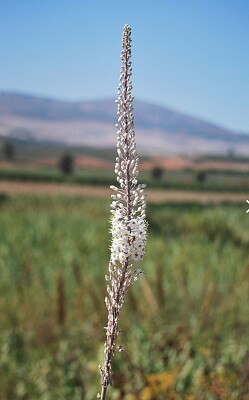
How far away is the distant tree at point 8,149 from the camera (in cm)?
12503

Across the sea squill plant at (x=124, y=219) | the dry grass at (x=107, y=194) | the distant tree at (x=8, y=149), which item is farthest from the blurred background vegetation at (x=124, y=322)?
the distant tree at (x=8, y=149)

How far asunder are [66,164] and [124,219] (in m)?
114

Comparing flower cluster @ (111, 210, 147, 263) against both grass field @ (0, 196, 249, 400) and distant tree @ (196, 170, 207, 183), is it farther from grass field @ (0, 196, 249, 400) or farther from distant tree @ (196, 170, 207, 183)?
distant tree @ (196, 170, 207, 183)

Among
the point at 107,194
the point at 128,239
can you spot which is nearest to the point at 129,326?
the point at 128,239

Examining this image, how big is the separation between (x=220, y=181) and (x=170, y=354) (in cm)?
9222

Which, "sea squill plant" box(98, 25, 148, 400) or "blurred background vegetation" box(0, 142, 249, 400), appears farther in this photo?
"blurred background vegetation" box(0, 142, 249, 400)

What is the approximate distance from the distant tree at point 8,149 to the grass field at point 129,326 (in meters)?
110

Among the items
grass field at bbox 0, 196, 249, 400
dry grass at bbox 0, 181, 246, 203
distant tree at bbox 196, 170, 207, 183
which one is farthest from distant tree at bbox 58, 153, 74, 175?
grass field at bbox 0, 196, 249, 400

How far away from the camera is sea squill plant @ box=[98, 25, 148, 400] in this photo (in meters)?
1.46

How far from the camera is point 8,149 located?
422 feet

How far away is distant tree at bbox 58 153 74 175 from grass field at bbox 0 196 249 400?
96.2 m

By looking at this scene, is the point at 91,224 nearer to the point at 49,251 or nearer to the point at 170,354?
the point at 49,251

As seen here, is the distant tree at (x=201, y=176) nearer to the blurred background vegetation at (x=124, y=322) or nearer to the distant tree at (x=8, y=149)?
the distant tree at (x=8, y=149)

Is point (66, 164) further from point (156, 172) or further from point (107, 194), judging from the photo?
point (107, 194)
